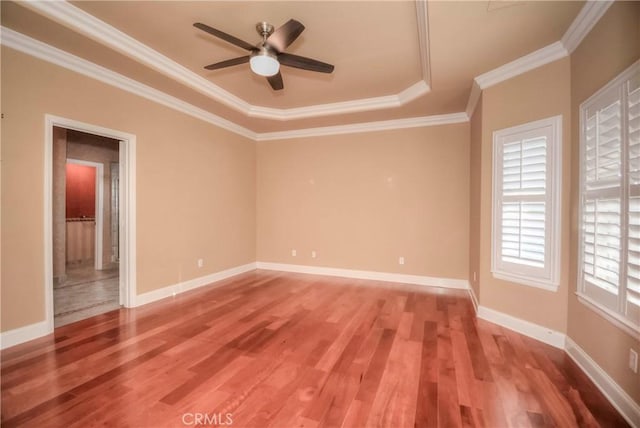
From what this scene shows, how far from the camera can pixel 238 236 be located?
5.39 meters

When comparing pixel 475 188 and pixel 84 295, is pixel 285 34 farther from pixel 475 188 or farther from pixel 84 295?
pixel 84 295

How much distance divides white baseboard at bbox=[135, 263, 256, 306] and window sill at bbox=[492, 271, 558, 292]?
4191 millimetres

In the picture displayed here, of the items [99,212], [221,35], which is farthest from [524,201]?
[99,212]

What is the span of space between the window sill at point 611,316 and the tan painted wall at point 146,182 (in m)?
4.70

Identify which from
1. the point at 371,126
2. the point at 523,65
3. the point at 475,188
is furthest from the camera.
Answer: the point at 371,126

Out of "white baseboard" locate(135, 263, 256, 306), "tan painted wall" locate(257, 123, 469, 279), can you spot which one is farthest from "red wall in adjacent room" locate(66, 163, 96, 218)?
"tan painted wall" locate(257, 123, 469, 279)

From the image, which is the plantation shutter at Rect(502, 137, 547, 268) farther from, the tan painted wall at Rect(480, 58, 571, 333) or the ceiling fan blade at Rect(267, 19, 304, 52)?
the ceiling fan blade at Rect(267, 19, 304, 52)

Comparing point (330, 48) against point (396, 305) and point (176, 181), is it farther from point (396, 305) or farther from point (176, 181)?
point (396, 305)

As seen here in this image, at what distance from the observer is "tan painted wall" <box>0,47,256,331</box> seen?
8.31 feet

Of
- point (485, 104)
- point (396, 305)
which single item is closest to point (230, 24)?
point (485, 104)

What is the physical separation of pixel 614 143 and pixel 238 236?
513 centimetres

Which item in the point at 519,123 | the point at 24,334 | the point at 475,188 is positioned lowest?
the point at 24,334

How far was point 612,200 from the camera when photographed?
193 cm

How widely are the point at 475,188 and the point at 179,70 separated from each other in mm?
4156
